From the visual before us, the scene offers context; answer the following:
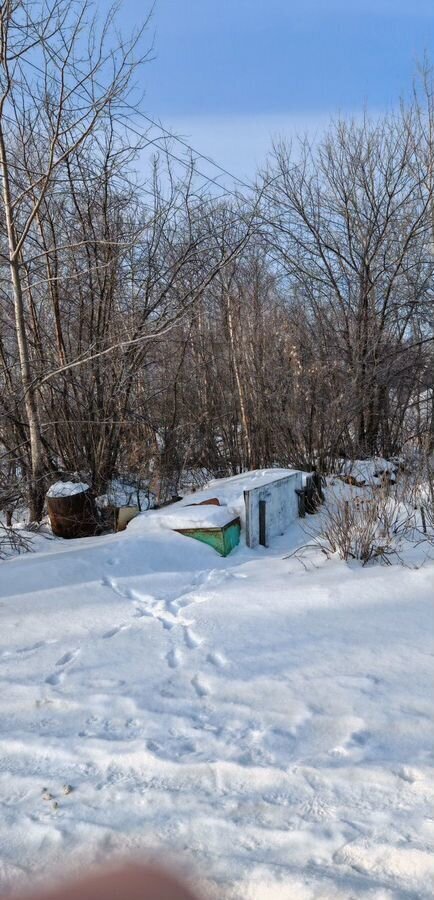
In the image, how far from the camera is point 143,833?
7.00 feet

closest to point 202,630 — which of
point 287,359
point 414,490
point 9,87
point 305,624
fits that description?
point 305,624

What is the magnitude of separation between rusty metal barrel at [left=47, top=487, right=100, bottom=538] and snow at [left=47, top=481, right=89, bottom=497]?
0.05 ft

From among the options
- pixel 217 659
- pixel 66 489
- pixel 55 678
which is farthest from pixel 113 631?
pixel 66 489

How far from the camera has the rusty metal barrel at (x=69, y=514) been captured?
7180 millimetres

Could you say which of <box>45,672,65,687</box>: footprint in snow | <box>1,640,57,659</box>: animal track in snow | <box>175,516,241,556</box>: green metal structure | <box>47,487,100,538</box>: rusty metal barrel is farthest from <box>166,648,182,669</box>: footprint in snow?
<box>47,487,100,538</box>: rusty metal barrel

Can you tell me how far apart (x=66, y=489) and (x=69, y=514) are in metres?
0.29

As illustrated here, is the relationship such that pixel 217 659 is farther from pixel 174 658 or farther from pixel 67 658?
pixel 67 658

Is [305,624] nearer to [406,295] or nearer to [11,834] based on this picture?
[11,834]

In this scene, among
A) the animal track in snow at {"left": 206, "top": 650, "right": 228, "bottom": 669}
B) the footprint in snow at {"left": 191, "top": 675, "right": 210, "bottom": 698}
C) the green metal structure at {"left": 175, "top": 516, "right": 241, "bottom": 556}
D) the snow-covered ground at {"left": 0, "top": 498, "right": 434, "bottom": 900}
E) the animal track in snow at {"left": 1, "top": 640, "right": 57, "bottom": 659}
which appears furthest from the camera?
the green metal structure at {"left": 175, "top": 516, "right": 241, "bottom": 556}

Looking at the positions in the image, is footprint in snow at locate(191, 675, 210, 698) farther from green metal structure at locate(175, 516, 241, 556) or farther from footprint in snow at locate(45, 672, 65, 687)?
green metal structure at locate(175, 516, 241, 556)

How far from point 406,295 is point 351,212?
188 cm

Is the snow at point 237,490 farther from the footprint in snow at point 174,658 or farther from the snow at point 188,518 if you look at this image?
the footprint in snow at point 174,658

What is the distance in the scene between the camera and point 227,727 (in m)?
2.84

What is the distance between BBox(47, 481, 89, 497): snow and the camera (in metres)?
7.21
